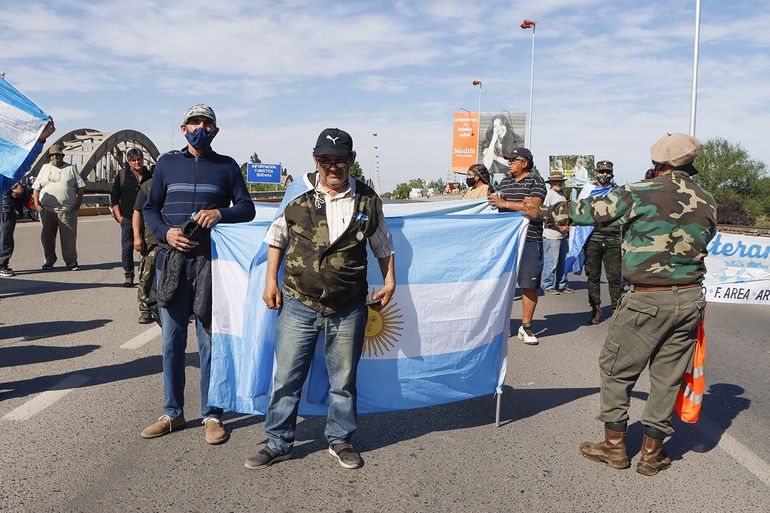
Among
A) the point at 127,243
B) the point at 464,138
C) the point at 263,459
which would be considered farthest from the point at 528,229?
the point at 464,138

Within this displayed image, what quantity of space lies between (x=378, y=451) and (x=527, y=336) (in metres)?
3.57

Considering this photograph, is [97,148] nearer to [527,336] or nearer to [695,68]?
[695,68]

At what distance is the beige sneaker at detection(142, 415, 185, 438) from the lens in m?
4.41

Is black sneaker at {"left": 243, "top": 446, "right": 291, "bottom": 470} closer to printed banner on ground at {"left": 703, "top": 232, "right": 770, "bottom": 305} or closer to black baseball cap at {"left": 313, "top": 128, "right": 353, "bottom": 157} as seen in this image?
black baseball cap at {"left": 313, "top": 128, "right": 353, "bottom": 157}

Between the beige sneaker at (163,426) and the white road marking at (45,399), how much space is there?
984 millimetres

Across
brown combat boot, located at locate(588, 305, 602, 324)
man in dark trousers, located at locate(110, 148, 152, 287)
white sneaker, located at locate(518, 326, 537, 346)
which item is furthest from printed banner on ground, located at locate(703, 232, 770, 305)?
man in dark trousers, located at locate(110, 148, 152, 287)

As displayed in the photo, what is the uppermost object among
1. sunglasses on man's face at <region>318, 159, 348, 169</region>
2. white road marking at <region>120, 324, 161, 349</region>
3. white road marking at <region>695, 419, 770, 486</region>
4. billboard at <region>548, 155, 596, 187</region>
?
billboard at <region>548, 155, 596, 187</region>

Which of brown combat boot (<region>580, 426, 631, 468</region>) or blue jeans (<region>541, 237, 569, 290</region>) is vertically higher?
blue jeans (<region>541, 237, 569, 290</region>)

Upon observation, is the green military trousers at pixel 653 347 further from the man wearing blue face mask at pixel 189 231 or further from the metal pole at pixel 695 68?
the metal pole at pixel 695 68

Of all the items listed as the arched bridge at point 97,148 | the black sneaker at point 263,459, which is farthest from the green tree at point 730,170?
the black sneaker at point 263,459

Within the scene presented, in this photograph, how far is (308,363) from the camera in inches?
160

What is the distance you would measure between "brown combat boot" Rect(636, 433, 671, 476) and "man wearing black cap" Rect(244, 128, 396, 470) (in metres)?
1.63

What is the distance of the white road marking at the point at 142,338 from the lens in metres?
6.83

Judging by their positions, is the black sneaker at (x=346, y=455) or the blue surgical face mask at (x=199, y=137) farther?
the blue surgical face mask at (x=199, y=137)
